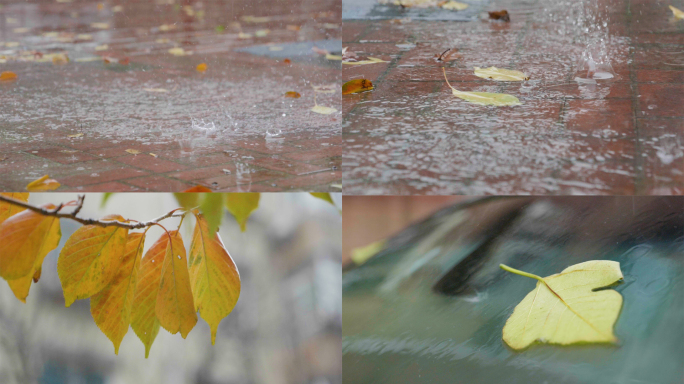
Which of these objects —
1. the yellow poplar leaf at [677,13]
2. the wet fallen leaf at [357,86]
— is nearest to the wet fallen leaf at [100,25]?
the wet fallen leaf at [357,86]

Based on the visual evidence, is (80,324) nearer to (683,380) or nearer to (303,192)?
(303,192)

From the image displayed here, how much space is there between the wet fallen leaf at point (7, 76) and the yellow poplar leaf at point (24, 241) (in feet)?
7.50

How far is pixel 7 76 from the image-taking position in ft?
8.44

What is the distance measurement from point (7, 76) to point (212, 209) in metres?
2.41

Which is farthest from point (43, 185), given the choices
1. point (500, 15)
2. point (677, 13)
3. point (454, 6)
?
point (677, 13)

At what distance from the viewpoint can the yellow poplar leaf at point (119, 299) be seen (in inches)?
26.1

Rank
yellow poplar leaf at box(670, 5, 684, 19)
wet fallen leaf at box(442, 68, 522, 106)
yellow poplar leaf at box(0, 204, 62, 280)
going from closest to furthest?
1. yellow poplar leaf at box(0, 204, 62, 280)
2. wet fallen leaf at box(442, 68, 522, 106)
3. yellow poplar leaf at box(670, 5, 684, 19)

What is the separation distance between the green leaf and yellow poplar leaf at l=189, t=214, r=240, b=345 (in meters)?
0.01

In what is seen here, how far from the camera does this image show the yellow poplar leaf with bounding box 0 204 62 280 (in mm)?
609

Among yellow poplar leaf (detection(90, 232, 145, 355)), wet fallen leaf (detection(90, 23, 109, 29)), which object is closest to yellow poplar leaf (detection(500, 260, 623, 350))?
yellow poplar leaf (detection(90, 232, 145, 355))

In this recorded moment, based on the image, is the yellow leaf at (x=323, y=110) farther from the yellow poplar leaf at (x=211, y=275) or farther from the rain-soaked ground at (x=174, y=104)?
the yellow poplar leaf at (x=211, y=275)

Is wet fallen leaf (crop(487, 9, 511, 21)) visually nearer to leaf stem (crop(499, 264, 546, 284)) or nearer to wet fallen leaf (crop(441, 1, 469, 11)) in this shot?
wet fallen leaf (crop(441, 1, 469, 11))

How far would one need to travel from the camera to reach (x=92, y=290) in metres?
0.66

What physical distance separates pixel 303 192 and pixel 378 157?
0.21 metres
